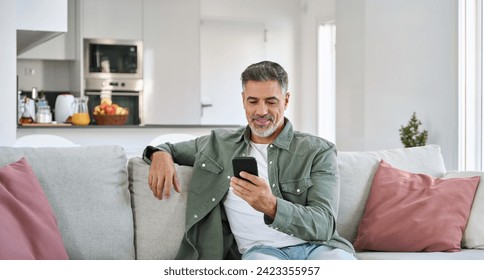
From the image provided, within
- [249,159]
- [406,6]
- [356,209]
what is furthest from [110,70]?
[249,159]

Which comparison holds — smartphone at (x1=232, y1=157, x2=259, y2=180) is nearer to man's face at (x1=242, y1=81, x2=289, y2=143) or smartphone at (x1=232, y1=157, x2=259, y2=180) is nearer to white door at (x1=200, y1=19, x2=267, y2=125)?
man's face at (x1=242, y1=81, x2=289, y2=143)

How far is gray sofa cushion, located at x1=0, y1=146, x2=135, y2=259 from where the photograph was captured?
94.4 inches

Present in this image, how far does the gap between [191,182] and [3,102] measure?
4.52ft

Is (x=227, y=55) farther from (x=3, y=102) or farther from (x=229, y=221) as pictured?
(x=229, y=221)

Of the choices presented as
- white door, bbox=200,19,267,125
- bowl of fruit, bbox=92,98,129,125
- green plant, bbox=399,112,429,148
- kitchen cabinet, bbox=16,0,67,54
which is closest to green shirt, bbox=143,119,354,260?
kitchen cabinet, bbox=16,0,67,54

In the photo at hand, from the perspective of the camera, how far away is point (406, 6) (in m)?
5.62

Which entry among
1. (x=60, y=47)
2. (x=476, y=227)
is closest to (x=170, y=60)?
(x=60, y=47)

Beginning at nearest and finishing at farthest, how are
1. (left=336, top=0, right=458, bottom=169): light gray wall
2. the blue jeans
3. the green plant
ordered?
A: the blue jeans
(left=336, top=0, right=458, bottom=169): light gray wall
the green plant

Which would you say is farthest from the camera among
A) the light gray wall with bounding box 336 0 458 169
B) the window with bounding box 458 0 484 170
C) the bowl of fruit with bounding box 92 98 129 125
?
the bowl of fruit with bounding box 92 98 129 125

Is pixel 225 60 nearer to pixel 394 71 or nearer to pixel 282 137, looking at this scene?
pixel 394 71

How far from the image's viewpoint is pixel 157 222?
2.55 metres

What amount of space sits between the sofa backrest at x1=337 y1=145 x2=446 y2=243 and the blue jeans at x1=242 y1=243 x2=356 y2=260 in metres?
0.42

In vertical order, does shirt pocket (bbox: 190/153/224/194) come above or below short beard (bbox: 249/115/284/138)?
below

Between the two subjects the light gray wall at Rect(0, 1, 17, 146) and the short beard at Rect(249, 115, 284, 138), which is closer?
the short beard at Rect(249, 115, 284, 138)
